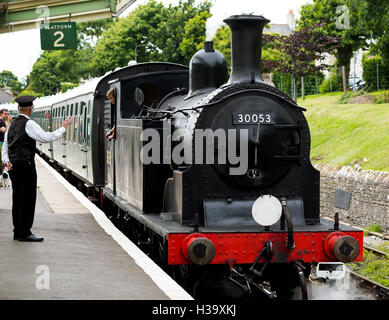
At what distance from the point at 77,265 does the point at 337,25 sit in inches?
1215

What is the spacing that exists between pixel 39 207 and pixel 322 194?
9.77 m

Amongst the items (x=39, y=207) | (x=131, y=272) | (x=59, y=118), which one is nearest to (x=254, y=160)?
(x=131, y=272)

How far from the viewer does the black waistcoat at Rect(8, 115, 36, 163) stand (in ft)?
24.9

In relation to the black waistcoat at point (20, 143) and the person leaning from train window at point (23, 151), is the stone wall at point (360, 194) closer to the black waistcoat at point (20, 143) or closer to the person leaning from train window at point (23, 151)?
the person leaning from train window at point (23, 151)

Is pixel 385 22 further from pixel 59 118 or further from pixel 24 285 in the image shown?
pixel 24 285

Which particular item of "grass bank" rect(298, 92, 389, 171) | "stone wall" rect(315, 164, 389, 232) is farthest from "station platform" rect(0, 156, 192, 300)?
"grass bank" rect(298, 92, 389, 171)

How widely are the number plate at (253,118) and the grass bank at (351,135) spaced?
1019 centimetres

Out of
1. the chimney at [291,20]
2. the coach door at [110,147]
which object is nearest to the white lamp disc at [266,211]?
the coach door at [110,147]

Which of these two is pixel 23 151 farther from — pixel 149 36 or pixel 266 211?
pixel 149 36

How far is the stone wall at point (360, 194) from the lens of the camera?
15.4 meters

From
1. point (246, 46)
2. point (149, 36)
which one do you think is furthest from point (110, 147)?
point (149, 36)

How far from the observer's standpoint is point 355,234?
679cm

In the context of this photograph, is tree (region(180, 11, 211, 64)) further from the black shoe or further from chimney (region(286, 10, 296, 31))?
chimney (region(286, 10, 296, 31))

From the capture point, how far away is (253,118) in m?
7.04
